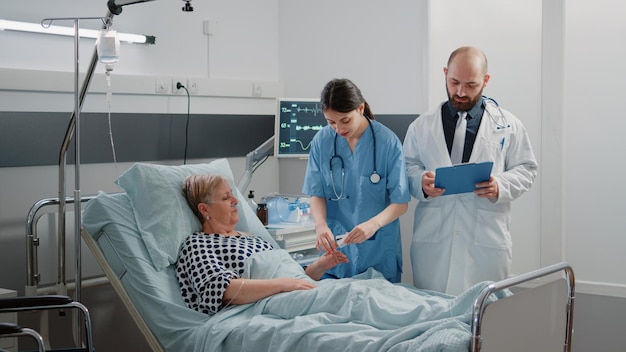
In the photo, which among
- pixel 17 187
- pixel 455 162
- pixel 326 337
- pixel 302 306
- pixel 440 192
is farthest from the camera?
pixel 17 187

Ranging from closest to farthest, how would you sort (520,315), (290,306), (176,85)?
1. (520,315)
2. (290,306)
3. (176,85)

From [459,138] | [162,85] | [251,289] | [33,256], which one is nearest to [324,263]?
[251,289]

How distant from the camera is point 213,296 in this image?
2.74 meters

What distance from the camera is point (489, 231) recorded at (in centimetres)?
299

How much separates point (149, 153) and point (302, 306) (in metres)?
1.64

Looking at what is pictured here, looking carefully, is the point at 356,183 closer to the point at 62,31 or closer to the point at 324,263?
the point at 324,263

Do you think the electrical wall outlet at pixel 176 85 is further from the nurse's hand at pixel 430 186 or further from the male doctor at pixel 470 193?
the nurse's hand at pixel 430 186

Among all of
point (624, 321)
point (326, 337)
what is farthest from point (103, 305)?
point (624, 321)

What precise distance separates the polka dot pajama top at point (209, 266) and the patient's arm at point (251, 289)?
0.03 meters

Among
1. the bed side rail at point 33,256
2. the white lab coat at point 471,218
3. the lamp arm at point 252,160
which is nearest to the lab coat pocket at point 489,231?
the white lab coat at point 471,218

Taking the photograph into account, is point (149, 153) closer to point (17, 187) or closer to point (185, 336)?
point (17, 187)

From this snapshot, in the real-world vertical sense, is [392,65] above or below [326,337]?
above

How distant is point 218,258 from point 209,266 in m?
0.08

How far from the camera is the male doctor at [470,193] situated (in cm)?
298
